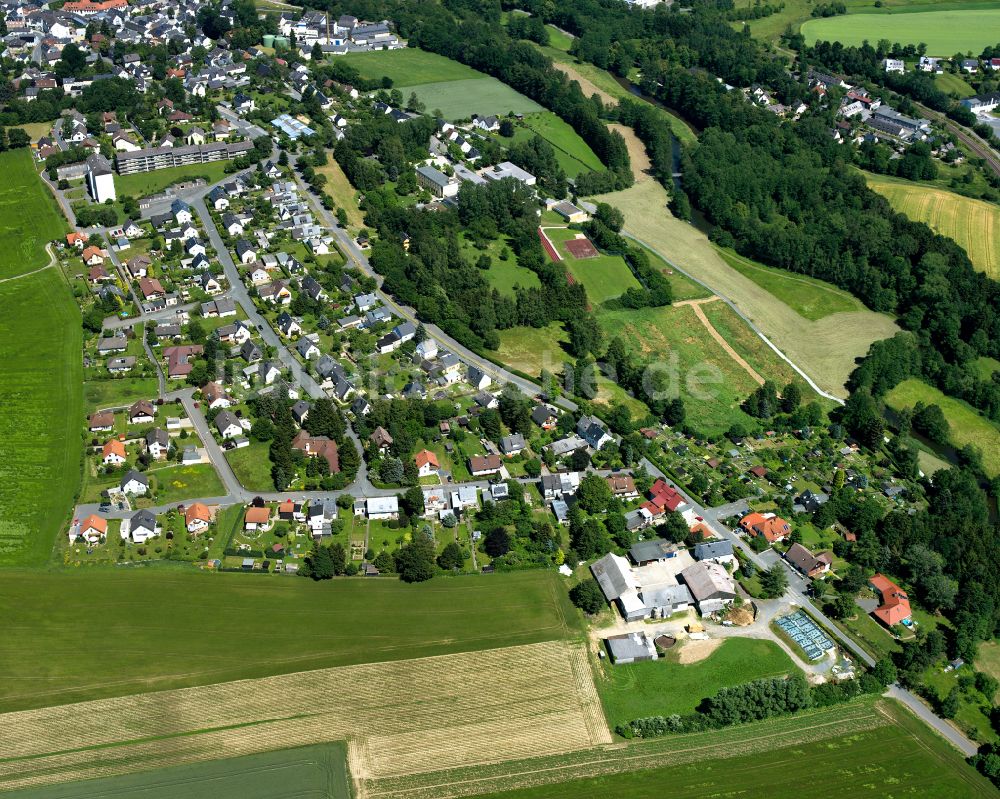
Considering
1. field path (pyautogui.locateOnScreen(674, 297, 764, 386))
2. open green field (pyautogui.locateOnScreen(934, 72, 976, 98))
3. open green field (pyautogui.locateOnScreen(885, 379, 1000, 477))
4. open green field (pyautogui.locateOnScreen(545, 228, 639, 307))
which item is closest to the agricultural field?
field path (pyautogui.locateOnScreen(674, 297, 764, 386))

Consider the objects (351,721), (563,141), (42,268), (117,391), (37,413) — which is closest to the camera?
(351,721)

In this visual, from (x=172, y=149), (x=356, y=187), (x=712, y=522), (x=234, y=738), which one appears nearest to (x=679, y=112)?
(x=356, y=187)

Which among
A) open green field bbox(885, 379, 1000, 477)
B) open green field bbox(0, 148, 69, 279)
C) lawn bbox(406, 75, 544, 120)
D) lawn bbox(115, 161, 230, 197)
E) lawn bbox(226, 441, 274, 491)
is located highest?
lawn bbox(406, 75, 544, 120)

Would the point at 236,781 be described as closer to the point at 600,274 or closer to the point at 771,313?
the point at 600,274

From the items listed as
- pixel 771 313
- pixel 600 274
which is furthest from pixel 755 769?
pixel 600 274

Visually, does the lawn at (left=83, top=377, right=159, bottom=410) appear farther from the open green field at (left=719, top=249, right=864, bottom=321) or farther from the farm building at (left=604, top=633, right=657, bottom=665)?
the open green field at (left=719, top=249, right=864, bottom=321)
